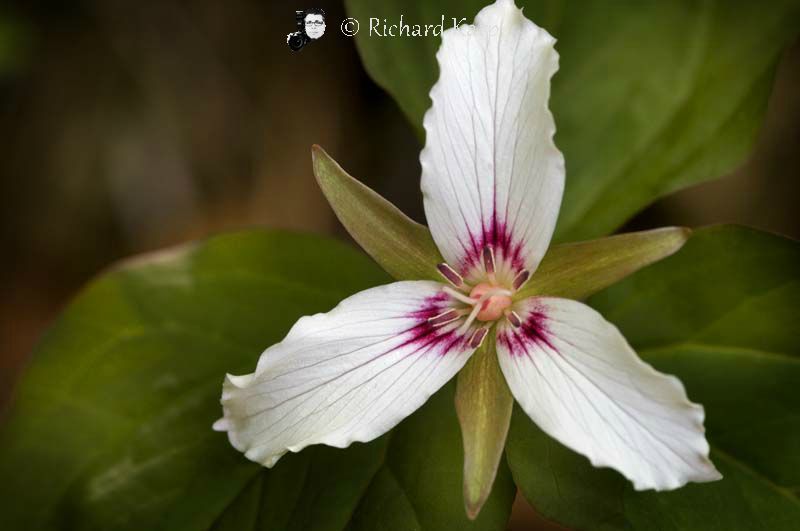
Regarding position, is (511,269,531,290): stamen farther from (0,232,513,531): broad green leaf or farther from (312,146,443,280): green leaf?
Answer: (0,232,513,531): broad green leaf

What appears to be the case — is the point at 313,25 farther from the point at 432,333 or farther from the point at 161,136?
the point at 161,136

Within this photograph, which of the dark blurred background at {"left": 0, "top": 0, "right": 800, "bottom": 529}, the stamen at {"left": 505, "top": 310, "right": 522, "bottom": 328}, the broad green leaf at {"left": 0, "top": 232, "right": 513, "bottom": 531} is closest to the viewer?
the stamen at {"left": 505, "top": 310, "right": 522, "bottom": 328}

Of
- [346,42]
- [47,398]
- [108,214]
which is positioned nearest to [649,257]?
[47,398]

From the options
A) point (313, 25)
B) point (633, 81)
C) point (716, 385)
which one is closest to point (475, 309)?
point (716, 385)

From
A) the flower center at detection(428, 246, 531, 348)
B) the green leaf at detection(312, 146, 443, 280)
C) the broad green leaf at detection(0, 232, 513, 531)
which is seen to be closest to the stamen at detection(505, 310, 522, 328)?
the flower center at detection(428, 246, 531, 348)

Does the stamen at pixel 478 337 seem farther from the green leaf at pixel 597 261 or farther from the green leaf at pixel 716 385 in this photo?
the green leaf at pixel 716 385
